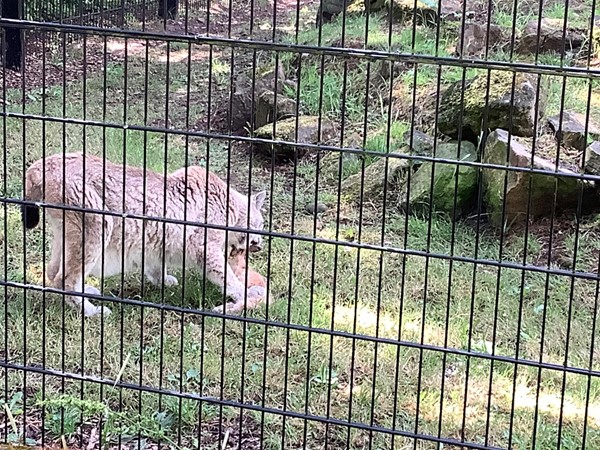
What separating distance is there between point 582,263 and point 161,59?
7.01 m

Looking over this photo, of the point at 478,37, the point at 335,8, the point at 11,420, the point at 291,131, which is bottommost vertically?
the point at 11,420

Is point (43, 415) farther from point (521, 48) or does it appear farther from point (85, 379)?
point (521, 48)

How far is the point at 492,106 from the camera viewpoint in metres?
7.37

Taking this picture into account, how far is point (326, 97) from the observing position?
381 inches

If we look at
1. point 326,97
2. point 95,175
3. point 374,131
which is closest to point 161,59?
point 326,97

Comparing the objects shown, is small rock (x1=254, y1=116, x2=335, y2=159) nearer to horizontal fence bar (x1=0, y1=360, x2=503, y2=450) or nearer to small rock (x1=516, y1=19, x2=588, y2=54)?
small rock (x1=516, y1=19, x2=588, y2=54)

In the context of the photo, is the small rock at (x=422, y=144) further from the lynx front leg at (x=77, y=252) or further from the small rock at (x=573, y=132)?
the lynx front leg at (x=77, y=252)

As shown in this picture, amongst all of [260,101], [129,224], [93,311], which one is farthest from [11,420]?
[260,101]

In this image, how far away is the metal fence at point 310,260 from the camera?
12.7 ft

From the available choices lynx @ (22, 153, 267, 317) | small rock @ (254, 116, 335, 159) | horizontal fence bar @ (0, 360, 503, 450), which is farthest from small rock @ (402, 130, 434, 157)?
horizontal fence bar @ (0, 360, 503, 450)

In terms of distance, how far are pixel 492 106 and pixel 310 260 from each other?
1908 mm

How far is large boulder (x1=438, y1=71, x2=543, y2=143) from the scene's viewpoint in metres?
7.45

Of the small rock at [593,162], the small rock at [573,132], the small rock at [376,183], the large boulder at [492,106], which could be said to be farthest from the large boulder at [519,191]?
the small rock at [376,183]

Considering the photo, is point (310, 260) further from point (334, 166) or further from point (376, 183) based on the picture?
point (334, 166)
